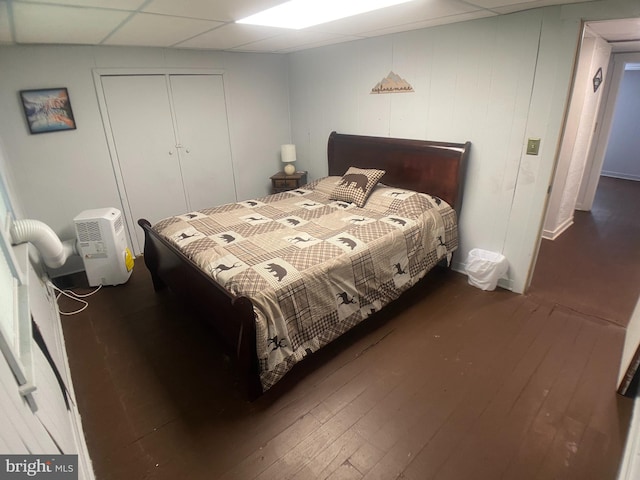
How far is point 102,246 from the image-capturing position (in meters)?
3.08

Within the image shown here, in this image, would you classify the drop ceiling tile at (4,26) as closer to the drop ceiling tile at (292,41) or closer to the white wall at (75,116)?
the white wall at (75,116)

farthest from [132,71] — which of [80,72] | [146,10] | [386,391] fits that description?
[386,391]

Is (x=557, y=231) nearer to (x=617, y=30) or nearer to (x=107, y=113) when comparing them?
(x=617, y=30)

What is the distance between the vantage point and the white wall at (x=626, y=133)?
5.93 metres

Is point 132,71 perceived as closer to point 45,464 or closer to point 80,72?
point 80,72

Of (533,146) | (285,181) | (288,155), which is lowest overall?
(285,181)

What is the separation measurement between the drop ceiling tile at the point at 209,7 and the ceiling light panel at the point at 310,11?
12 cm

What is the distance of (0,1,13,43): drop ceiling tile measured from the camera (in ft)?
5.97

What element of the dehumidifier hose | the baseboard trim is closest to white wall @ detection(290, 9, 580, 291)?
the baseboard trim

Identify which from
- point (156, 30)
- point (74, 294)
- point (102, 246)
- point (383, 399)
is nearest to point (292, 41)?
point (156, 30)

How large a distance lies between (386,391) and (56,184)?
3.39 m

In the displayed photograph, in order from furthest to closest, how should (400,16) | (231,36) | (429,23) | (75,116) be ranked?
1. (75,116)
2. (231,36)
3. (429,23)
4. (400,16)

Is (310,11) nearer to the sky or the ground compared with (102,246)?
nearer to the sky

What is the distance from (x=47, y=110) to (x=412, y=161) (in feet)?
10.8
